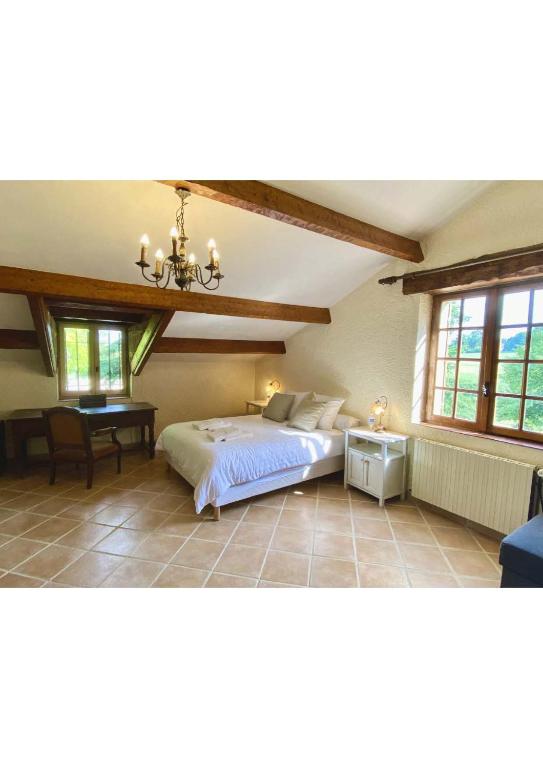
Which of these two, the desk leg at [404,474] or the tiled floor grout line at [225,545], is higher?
the desk leg at [404,474]

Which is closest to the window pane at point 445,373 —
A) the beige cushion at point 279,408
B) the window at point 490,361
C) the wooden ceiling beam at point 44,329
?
the window at point 490,361

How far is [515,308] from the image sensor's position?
8.02 ft

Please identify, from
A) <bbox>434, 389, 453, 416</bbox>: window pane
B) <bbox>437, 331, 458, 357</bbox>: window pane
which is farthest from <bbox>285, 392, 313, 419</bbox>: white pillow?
<bbox>437, 331, 458, 357</bbox>: window pane

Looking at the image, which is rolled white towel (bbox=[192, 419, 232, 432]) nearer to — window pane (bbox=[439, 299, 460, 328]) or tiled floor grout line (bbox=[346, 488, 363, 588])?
tiled floor grout line (bbox=[346, 488, 363, 588])

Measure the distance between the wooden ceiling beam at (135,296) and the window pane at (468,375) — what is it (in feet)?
5.76

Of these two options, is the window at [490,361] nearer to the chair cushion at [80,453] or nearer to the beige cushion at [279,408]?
the beige cushion at [279,408]

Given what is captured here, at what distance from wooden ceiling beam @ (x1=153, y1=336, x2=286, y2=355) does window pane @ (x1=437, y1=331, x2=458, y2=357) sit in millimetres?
2446

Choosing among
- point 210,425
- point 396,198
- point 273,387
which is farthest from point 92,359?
point 396,198

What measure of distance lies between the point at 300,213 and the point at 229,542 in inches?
93.3

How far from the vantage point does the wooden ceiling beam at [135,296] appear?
247 centimetres

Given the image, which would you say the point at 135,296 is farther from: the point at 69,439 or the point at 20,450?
the point at 20,450
